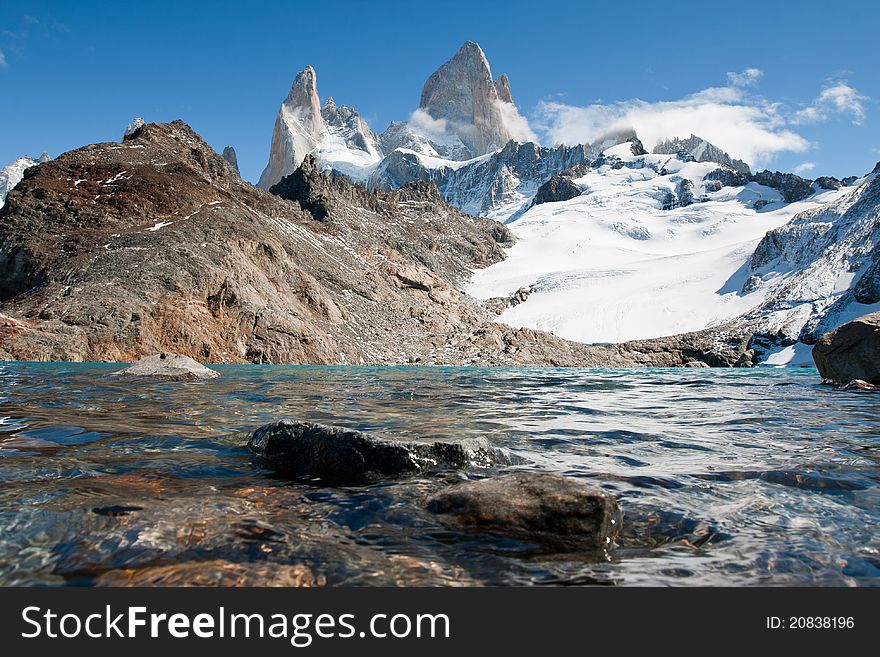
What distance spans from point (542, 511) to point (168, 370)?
73.1 feet

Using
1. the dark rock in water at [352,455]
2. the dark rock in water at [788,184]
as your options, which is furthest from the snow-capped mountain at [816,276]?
the dark rock in water at [352,455]

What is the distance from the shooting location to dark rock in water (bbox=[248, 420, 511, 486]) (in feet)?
19.4

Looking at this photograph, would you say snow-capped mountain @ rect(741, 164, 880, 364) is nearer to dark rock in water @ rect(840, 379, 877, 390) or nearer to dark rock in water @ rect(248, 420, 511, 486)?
dark rock in water @ rect(840, 379, 877, 390)

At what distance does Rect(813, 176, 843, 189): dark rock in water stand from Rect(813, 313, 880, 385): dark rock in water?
19630 centimetres

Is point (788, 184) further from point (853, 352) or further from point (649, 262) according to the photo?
point (853, 352)

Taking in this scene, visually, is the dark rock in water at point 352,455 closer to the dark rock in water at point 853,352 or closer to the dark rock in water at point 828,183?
the dark rock in water at point 853,352

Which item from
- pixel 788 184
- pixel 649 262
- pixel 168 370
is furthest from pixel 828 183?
pixel 168 370

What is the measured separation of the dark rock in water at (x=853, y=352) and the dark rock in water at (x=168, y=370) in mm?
27933

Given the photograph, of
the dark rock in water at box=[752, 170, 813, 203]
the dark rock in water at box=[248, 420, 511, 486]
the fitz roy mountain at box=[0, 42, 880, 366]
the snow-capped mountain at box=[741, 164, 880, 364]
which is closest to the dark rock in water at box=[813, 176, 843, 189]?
the dark rock in water at box=[752, 170, 813, 203]

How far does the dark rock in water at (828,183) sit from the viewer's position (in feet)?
575

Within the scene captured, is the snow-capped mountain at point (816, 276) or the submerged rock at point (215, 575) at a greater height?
the snow-capped mountain at point (816, 276)
